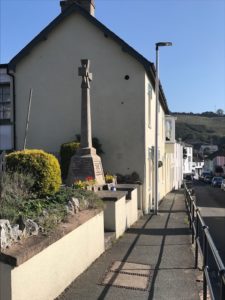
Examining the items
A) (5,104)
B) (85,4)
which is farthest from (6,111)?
(85,4)

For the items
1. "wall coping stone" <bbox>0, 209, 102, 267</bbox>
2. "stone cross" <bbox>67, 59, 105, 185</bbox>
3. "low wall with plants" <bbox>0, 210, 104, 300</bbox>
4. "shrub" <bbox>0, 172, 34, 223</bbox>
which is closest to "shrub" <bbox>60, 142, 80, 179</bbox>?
"stone cross" <bbox>67, 59, 105, 185</bbox>

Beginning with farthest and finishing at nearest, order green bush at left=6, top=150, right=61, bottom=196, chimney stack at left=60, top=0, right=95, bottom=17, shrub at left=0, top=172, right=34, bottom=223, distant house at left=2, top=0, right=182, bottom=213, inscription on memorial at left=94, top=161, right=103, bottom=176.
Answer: chimney stack at left=60, top=0, right=95, bottom=17
distant house at left=2, top=0, right=182, bottom=213
inscription on memorial at left=94, top=161, right=103, bottom=176
green bush at left=6, top=150, right=61, bottom=196
shrub at left=0, top=172, right=34, bottom=223

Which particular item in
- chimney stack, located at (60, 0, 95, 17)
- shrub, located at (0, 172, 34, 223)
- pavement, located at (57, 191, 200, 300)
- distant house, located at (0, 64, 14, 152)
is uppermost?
chimney stack, located at (60, 0, 95, 17)

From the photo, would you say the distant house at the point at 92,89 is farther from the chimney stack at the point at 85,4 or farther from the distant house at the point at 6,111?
the distant house at the point at 6,111

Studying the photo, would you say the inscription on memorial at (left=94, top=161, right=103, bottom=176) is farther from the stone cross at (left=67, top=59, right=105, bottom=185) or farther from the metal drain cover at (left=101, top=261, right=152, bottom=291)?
the metal drain cover at (left=101, top=261, right=152, bottom=291)

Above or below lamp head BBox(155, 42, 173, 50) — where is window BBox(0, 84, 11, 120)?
below

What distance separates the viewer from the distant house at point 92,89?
18844 millimetres

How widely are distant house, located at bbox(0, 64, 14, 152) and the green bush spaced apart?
963 cm

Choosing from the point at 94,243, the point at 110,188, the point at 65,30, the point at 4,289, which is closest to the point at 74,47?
the point at 65,30

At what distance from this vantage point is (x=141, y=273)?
7.69 meters

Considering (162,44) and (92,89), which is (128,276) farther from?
(162,44)

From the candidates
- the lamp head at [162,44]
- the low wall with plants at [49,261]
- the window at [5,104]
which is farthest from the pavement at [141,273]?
the window at [5,104]

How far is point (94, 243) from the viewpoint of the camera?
844 cm

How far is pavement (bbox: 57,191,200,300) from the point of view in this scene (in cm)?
650
